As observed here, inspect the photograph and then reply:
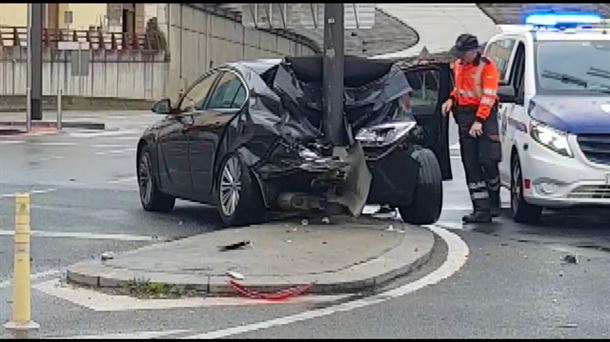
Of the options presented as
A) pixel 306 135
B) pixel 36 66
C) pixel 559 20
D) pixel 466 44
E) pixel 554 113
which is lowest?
pixel 36 66

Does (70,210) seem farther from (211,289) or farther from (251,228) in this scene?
(211,289)

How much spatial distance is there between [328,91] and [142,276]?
10.4 ft

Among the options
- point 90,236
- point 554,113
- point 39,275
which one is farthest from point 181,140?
point 554,113

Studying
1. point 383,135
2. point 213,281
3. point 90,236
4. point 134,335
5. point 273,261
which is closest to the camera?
point 134,335

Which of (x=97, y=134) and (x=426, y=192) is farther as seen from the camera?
(x=97, y=134)

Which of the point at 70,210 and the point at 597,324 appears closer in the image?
the point at 597,324

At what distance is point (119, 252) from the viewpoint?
33.1ft

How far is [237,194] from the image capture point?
11.0 m

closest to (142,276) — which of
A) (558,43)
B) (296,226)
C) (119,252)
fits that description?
(119,252)

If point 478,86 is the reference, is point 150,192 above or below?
below

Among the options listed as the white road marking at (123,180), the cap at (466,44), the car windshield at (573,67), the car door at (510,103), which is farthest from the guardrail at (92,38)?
the cap at (466,44)

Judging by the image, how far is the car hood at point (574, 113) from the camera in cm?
1145

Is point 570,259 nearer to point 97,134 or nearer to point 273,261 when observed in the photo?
point 273,261

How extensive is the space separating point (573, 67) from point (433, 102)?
151cm
